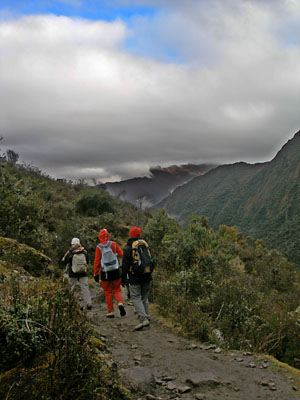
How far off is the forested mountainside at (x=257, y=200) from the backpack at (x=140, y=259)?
56.2m

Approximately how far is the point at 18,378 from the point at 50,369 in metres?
0.27

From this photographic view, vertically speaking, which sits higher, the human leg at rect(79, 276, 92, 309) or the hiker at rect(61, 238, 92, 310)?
the hiker at rect(61, 238, 92, 310)

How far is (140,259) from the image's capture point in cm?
599

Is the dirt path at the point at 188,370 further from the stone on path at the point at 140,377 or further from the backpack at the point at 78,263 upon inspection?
the backpack at the point at 78,263

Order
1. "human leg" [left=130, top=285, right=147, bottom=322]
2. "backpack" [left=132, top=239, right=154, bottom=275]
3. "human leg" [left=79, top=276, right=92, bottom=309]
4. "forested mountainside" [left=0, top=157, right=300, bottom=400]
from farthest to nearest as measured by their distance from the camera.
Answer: "human leg" [left=79, top=276, right=92, bottom=309], "human leg" [left=130, top=285, right=147, bottom=322], "backpack" [left=132, top=239, right=154, bottom=275], "forested mountainside" [left=0, top=157, right=300, bottom=400]

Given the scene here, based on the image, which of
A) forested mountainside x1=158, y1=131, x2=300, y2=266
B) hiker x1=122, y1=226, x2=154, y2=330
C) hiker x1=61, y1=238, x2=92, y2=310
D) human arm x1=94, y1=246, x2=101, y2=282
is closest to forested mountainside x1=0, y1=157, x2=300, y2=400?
hiker x1=61, y1=238, x2=92, y2=310

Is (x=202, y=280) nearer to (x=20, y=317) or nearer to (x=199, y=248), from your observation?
(x=199, y=248)

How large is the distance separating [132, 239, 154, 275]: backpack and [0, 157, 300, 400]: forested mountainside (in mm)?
1336

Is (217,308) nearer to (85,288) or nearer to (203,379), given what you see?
(85,288)

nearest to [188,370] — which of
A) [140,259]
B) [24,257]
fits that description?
[140,259]

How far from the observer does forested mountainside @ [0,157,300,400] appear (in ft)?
7.80

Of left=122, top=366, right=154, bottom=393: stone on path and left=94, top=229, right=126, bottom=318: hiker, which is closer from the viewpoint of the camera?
left=122, top=366, right=154, bottom=393: stone on path

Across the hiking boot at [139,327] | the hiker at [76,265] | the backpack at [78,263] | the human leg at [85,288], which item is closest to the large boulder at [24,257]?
the hiker at [76,265]

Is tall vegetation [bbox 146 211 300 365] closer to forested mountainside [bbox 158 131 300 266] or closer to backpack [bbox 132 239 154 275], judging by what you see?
backpack [bbox 132 239 154 275]
